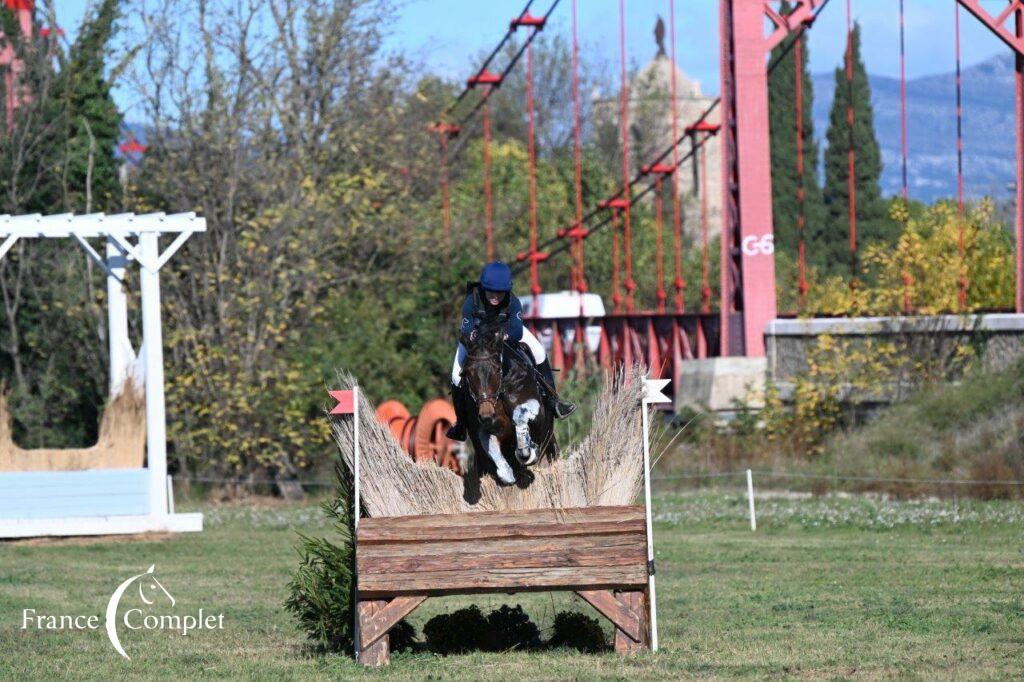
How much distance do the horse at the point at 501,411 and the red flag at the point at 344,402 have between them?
687mm

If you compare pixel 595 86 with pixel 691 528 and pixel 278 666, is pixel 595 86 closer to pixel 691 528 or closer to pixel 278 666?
pixel 691 528

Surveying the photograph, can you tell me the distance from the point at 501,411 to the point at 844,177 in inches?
2039

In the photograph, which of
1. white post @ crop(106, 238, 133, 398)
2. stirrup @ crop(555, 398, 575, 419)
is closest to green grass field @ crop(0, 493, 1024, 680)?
stirrup @ crop(555, 398, 575, 419)

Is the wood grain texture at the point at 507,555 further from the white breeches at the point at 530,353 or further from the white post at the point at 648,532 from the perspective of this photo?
the white breeches at the point at 530,353

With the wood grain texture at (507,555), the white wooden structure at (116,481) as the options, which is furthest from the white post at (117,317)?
the wood grain texture at (507,555)

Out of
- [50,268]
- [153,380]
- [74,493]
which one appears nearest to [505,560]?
[153,380]

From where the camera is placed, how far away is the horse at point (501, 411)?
33.4ft

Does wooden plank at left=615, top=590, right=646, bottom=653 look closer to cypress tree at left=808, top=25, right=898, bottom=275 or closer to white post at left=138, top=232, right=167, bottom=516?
white post at left=138, top=232, right=167, bottom=516

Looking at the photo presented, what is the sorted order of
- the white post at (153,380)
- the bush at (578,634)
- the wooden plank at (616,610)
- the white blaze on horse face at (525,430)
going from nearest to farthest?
the wooden plank at (616,610) → the white blaze on horse face at (525,430) → the bush at (578,634) → the white post at (153,380)

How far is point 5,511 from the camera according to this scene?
2078cm

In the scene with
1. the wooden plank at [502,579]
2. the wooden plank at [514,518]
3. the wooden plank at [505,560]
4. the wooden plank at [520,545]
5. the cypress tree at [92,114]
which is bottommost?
the wooden plank at [502,579]

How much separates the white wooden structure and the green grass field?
11.1 inches

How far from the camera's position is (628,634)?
10.1 meters

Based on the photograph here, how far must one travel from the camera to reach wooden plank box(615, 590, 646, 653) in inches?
400
